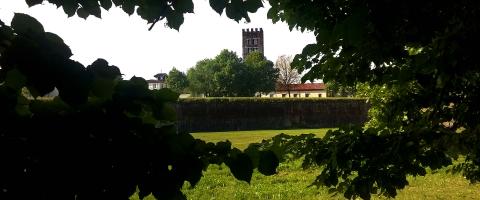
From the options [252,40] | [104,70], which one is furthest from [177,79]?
[104,70]

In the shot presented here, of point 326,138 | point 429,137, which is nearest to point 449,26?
point 429,137

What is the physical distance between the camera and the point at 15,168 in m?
1.38

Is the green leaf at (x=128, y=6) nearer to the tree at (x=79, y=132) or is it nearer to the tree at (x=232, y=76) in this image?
the tree at (x=79, y=132)

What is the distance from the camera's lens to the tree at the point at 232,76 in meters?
76.1

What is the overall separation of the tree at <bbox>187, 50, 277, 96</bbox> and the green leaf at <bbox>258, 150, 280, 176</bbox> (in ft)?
241

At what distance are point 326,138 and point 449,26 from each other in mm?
1189

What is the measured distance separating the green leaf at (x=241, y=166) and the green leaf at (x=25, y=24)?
813mm

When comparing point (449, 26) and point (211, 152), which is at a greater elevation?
point (449, 26)

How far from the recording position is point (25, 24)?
4.72 ft

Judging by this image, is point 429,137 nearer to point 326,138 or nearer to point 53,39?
point 326,138

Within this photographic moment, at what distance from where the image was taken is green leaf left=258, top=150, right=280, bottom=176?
5.78 ft

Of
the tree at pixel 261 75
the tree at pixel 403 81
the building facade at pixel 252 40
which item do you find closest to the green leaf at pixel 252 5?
the tree at pixel 403 81

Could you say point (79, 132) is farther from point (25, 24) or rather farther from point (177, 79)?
point (177, 79)

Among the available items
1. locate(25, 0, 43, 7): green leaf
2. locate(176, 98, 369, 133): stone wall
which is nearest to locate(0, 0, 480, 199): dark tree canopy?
locate(25, 0, 43, 7): green leaf
